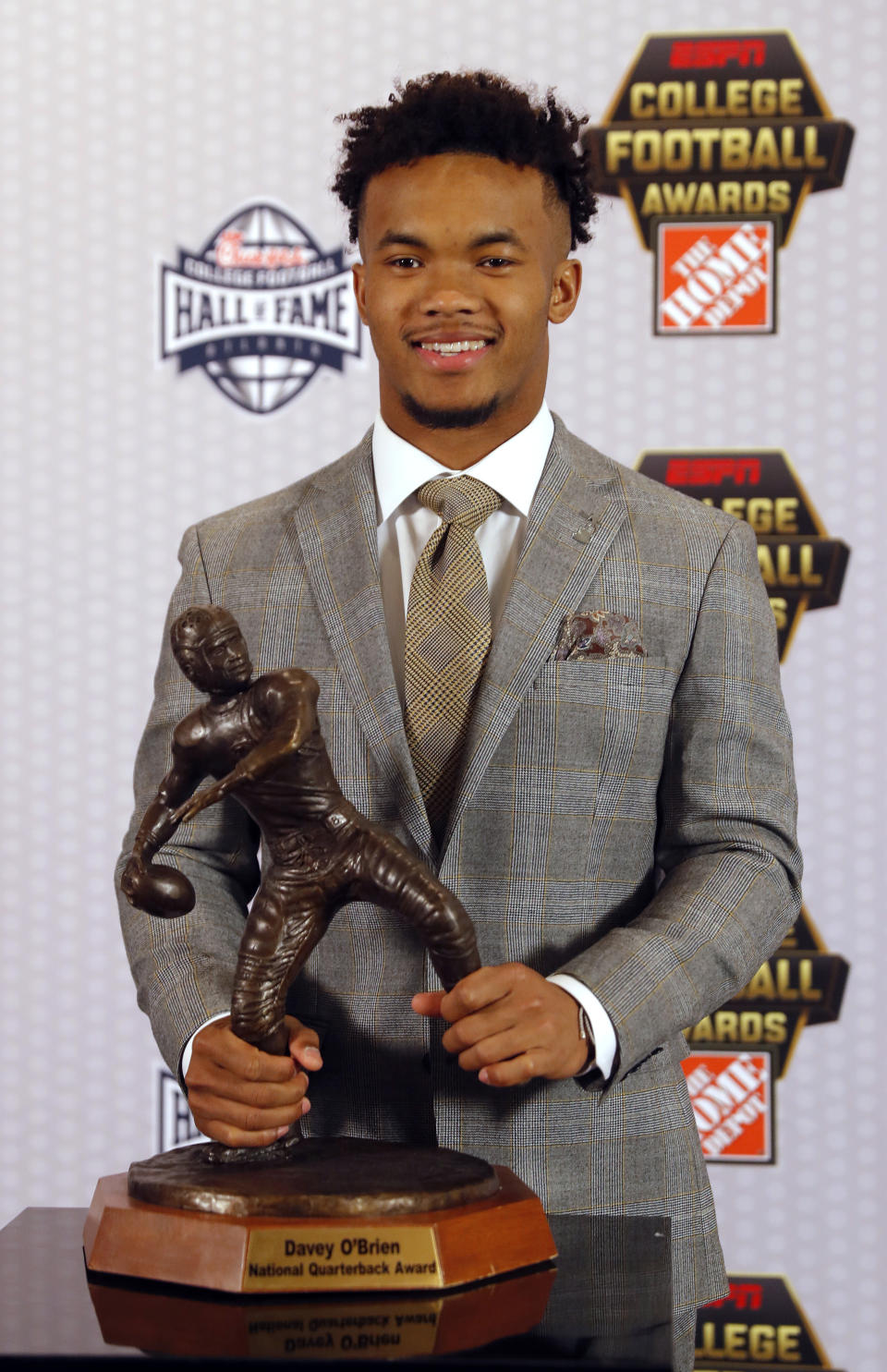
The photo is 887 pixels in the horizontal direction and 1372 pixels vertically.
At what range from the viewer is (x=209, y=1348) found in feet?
2.87

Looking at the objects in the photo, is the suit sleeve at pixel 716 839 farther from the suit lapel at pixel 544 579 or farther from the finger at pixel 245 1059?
the finger at pixel 245 1059

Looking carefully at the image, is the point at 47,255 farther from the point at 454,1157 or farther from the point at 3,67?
the point at 454,1157

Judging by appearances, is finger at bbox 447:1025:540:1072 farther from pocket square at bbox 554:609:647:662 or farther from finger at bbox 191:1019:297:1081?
pocket square at bbox 554:609:647:662

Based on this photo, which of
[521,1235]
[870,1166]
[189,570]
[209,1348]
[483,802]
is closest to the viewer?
[209,1348]

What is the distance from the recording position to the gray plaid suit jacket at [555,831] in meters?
1.28

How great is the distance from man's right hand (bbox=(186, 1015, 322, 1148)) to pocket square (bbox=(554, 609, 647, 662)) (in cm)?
40

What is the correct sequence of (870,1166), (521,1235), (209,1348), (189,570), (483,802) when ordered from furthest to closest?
1. (870,1166)
2. (189,570)
3. (483,802)
4. (521,1235)
5. (209,1348)

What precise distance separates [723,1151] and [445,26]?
1615mm

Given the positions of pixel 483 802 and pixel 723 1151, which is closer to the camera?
pixel 483 802

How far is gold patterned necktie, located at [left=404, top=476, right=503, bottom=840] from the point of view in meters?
1.31

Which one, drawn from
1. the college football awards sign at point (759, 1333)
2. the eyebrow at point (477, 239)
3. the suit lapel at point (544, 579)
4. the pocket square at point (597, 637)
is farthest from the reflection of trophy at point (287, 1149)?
the college football awards sign at point (759, 1333)

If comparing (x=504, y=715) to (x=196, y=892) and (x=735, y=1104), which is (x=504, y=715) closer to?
(x=196, y=892)

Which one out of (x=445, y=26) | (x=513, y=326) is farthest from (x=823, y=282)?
(x=513, y=326)

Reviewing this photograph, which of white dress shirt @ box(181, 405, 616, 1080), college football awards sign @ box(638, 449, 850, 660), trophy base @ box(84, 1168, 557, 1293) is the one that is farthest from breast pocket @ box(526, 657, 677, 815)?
college football awards sign @ box(638, 449, 850, 660)
